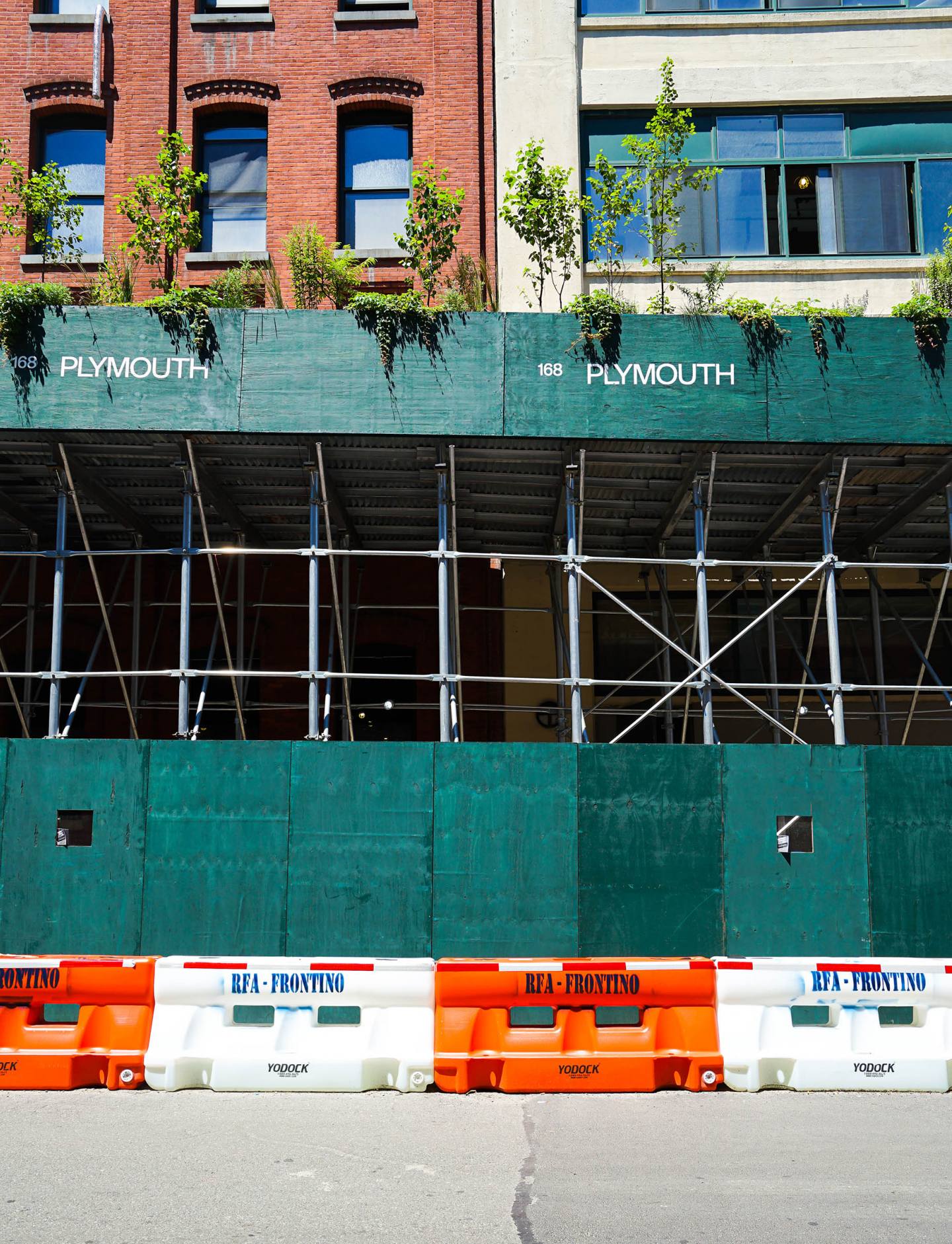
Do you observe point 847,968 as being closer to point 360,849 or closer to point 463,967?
point 463,967

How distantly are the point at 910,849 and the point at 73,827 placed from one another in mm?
8510

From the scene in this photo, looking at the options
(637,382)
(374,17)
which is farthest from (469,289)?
(374,17)

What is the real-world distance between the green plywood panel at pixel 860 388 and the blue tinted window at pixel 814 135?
5833 mm

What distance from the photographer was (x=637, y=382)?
41.3 ft

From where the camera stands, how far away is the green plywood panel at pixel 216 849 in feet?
36.9

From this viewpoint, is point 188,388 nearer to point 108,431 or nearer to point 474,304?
point 108,431

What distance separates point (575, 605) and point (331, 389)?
356 cm

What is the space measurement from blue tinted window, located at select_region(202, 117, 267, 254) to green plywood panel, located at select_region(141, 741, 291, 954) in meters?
9.05

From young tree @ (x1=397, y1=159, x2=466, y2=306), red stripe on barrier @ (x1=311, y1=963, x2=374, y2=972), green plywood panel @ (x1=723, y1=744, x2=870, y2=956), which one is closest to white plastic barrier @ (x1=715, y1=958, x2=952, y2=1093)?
green plywood panel @ (x1=723, y1=744, x2=870, y2=956)

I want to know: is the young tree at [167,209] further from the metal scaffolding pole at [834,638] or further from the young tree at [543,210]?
the metal scaffolding pole at [834,638]

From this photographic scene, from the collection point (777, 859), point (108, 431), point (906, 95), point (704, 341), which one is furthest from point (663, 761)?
point (906, 95)

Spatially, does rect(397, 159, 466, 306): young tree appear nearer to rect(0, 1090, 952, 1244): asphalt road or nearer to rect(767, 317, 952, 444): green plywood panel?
rect(767, 317, 952, 444): green plywood panel

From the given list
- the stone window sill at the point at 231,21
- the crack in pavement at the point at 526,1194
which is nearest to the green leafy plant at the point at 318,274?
the stone window sill at the point at 231,21

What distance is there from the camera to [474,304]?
13594mm
